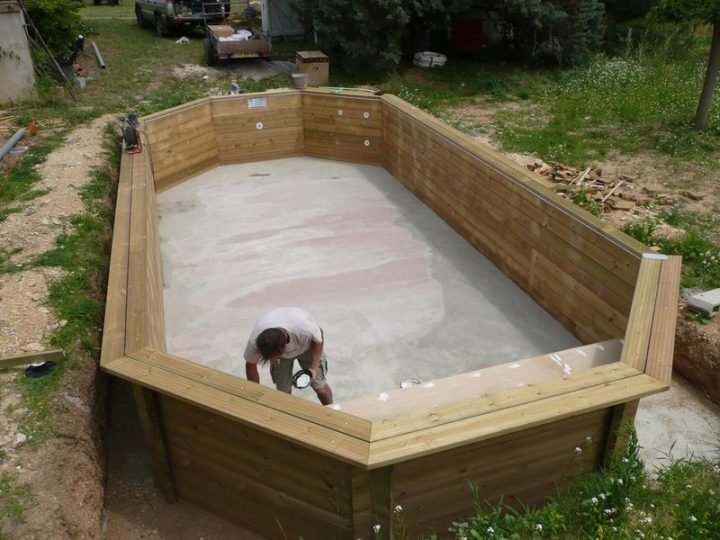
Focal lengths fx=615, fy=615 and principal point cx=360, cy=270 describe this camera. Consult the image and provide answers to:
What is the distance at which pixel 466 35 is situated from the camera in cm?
1580

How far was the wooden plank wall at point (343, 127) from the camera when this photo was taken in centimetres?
1078

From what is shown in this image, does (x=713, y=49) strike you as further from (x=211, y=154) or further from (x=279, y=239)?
(x=211, y=154)

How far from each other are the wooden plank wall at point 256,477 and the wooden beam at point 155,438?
0.05 meters

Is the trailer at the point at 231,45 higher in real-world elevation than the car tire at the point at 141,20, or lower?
lower

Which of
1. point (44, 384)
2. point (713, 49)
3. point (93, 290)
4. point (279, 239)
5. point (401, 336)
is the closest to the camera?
point (44, 384)

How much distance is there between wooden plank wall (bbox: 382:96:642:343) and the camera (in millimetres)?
5410

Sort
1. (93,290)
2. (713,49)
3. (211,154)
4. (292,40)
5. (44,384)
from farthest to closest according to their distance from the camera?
(292,40)
(211,154)
(713,49)
(93,290)
(44,384)

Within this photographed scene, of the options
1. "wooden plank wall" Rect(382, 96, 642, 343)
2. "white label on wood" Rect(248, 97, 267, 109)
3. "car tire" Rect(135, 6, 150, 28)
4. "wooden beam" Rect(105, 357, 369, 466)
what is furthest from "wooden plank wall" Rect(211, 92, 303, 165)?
"car tire" Rect(135, 6, 150, 28)

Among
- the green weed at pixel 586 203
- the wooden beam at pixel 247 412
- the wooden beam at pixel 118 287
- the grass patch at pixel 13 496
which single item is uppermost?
the wooden beam at pixel 118 287

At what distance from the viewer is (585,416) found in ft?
12.2

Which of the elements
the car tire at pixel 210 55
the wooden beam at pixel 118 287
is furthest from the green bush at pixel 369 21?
the wooden beam at pixel 118 287

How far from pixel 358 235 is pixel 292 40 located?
11.0 m

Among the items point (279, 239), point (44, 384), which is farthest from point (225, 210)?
point (44, 384)

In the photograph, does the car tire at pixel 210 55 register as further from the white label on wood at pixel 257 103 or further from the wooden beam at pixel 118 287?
the wooden beam at pixel 118 287
